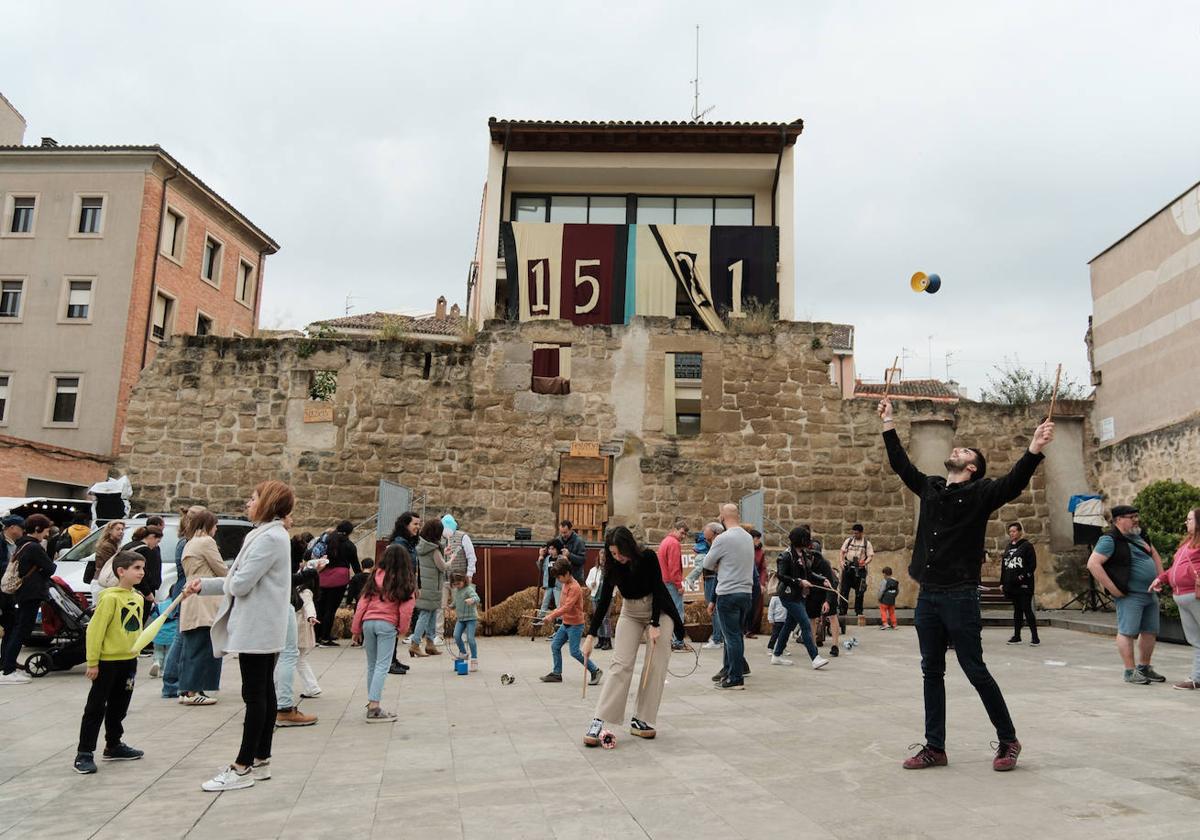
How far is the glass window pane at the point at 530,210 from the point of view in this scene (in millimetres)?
30367

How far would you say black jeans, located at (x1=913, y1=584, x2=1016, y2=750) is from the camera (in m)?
5.49

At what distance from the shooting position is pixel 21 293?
3203 cm

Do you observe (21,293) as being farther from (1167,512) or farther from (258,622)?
(1167,512)

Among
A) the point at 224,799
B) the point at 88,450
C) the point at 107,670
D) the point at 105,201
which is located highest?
the point at 105,201

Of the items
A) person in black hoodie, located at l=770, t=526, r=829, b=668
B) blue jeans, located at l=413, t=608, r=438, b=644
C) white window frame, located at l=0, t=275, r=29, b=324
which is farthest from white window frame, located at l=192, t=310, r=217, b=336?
person in black hoodie, located at l=770, t=526, r=829, b=668

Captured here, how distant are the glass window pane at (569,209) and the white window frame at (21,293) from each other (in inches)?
726

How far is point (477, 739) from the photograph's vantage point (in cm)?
667

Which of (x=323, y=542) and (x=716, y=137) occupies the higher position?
(x=716, y=137)

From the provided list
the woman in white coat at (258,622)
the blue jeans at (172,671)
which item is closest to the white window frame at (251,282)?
the blue jeans at (172,671)

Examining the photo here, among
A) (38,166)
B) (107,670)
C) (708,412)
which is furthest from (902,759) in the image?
(38,166)

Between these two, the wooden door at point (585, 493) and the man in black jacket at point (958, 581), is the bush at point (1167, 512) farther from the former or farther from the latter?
the man in black jacket at point (958, 581)

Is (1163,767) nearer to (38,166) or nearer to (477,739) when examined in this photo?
(477,739)

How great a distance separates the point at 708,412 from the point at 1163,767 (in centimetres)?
1347

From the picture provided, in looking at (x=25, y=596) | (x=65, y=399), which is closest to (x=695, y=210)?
(x=65, y=399)
